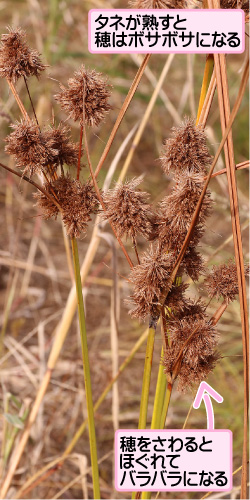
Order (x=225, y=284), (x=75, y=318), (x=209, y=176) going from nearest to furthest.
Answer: (x=209, y=176) → (x=225, y=284) → (x=75, y=318)

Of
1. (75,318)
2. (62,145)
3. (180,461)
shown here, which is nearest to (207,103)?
(62,145)

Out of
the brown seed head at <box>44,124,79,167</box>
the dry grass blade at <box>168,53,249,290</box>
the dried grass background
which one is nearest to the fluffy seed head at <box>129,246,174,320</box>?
the dry grass blade at <box>168,53,249,290</box>

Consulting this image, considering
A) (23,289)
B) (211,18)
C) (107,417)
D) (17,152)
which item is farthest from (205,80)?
(23,289)

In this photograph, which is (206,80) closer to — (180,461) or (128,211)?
(128,211)

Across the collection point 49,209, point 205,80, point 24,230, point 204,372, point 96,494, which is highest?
point 24,230

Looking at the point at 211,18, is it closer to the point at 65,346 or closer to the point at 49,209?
the point at 49,209
